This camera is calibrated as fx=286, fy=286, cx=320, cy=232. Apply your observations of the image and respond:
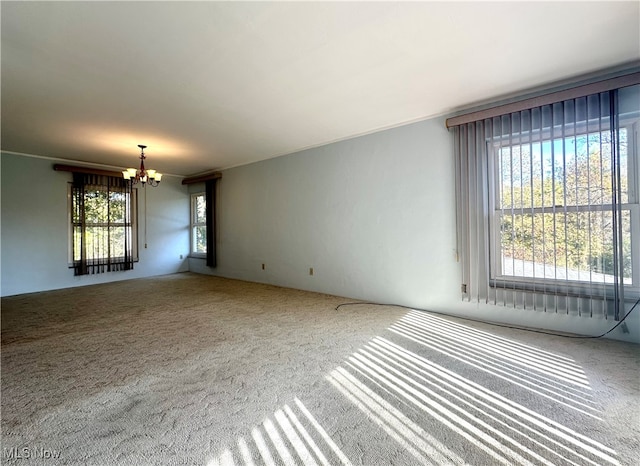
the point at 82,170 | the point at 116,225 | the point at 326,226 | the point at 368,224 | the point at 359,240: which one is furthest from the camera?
the point at 116,225

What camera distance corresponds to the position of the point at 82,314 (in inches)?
142

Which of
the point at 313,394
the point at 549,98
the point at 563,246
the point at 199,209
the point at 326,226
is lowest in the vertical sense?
the point at 313,394

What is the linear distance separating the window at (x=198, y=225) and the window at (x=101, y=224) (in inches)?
50.0

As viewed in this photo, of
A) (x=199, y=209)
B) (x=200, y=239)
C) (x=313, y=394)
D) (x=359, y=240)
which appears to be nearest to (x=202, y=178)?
(x=199, y=209)

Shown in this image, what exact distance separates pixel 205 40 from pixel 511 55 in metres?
2.37

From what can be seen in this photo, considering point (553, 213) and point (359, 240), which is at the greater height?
point (553, 213)

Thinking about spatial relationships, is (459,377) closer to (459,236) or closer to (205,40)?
(459,236)

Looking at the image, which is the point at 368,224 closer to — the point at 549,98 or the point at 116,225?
the point at 549,98

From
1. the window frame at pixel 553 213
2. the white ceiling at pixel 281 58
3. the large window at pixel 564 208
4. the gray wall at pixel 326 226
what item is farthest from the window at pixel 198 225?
the large window at pixel 564 208

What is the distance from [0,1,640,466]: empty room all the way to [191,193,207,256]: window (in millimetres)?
2157

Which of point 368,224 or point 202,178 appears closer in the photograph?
point 368,224

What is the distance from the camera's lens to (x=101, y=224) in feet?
18.6

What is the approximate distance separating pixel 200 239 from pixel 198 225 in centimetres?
35

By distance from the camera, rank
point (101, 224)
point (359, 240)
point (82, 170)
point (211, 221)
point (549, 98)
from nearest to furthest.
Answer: point (549, 98)
point (359, 240)
point (82, 170)
point (101, 224)
point (211, 221)
